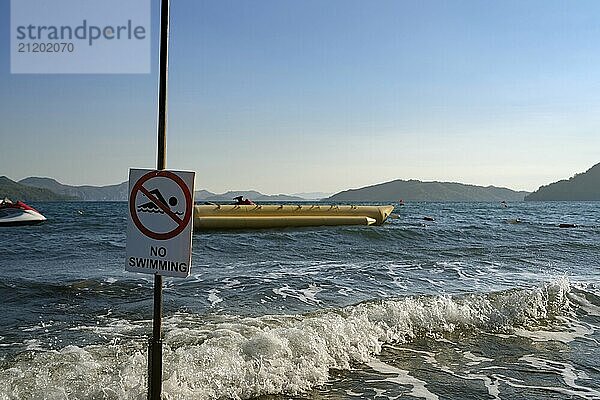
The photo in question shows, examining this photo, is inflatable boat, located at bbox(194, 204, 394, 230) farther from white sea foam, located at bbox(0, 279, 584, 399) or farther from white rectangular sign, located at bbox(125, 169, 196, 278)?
white rectangular sign, located at bbox(125, 169, 196, 278)

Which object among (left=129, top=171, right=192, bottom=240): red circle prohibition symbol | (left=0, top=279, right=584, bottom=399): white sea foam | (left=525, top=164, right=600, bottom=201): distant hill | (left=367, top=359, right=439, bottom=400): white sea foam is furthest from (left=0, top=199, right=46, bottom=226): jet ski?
(left=525, top=164, right=600, bottom=201): distant hill

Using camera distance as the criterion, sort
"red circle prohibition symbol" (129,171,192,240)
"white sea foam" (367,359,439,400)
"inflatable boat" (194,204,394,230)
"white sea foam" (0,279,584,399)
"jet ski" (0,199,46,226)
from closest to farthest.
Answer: "red circle prohibition symbol" (129,171,192,240)
"white sea foam" (0,279,584,399)
"white sea foam" (367,359,439,400)
"inflatable boat" (194,204,394,230)
"jet ski" (0,199,46,226)

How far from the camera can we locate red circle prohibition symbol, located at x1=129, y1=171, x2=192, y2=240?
162 inches

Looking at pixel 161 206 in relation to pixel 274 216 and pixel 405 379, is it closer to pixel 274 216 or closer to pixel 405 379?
pixel 405 379

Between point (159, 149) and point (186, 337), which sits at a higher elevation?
point (159, 149)

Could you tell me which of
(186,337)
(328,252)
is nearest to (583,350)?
(186,337)

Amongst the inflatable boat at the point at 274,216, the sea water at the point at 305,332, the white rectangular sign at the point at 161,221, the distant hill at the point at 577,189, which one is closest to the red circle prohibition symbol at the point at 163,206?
the white rectangular sign at the point at 161,221

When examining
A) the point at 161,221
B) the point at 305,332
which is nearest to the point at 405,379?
the point at 305,332

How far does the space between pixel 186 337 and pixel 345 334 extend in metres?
2.22

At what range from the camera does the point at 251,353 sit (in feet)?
23.1

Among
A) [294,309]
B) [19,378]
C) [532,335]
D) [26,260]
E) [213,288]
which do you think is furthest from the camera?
[26,260]

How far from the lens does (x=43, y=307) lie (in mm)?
10766

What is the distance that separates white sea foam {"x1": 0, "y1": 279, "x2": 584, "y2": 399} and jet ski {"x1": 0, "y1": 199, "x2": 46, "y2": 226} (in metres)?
33.8

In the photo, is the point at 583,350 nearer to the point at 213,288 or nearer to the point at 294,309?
the point at 294,309
